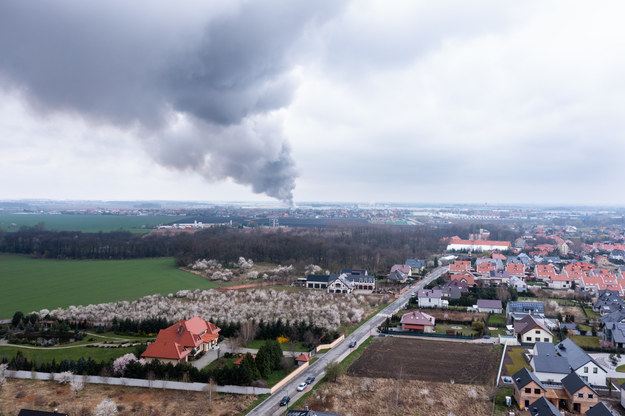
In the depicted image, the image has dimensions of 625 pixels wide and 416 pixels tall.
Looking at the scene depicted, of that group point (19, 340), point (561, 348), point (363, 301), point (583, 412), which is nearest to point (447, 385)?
point (583, 412)

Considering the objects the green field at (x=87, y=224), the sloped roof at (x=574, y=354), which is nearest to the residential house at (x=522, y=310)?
the sloped roof at (x=574, y=354)

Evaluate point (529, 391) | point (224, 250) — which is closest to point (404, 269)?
point (224, 250)

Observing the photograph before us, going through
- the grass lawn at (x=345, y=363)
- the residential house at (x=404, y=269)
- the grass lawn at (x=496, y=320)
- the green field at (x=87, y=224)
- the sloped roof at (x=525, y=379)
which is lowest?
the grass lawn at (x=496, y=320)

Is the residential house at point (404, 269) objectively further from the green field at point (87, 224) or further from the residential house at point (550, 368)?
the green field at point (87, 224)

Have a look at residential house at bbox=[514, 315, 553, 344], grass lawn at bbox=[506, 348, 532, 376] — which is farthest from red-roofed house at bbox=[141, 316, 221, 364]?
residential house at bbox=[514, 315, 553, 344]

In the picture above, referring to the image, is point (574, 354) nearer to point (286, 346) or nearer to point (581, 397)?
point (581, 397)
